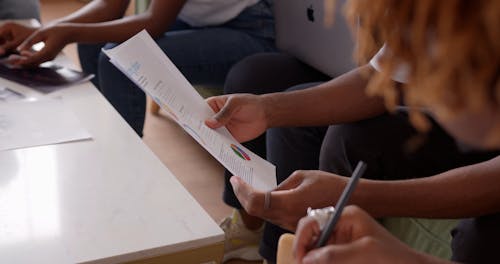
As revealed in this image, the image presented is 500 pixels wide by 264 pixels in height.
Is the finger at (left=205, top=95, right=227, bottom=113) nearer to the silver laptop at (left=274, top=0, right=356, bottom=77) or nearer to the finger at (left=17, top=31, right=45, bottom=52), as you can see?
the silver laptop at (left=274, top=0, right=356, bottom=77)

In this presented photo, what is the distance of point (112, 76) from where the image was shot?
5.93 ft

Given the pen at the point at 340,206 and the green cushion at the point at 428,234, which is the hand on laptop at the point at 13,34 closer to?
the green cushion at the point at 428,234

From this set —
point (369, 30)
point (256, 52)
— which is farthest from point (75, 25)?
point (369, 30)

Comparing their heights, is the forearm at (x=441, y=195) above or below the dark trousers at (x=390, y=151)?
above

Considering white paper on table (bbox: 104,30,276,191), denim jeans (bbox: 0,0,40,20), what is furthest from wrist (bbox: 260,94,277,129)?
denim jeans (bbox: 0,0,40,20)

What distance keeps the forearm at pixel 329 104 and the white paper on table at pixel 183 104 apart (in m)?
0.14

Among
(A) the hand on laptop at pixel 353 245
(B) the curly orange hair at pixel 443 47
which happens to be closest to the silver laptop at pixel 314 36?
(A) the hand on laptop at pixel 353 245

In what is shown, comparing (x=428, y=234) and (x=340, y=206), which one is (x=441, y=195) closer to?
(x=428, y=234)

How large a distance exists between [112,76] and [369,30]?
4.57ft

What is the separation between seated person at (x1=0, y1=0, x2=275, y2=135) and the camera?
1682mm

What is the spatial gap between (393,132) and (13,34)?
3.12 feet

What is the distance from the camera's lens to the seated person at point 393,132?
0.43 meters

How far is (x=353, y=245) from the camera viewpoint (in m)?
0.69

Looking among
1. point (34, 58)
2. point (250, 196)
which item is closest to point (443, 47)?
point (250, 196)
